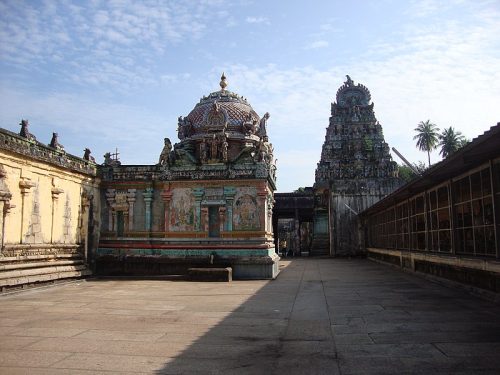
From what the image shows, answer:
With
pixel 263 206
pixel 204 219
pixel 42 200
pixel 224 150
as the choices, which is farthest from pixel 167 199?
pixel 42 200

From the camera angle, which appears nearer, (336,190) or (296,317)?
(296,317)

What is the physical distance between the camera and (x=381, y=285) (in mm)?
15906

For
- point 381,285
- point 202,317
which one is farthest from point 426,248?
point 202,317

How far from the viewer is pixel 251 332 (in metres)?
8.24

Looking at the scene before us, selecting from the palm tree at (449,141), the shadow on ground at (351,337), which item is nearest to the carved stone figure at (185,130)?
the shadow on ground at (351,337)

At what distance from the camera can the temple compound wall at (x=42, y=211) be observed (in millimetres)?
14477

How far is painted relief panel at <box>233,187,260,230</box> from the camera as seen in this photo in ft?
66.3

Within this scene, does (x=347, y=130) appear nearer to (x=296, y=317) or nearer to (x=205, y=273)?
(x=205, y=273)

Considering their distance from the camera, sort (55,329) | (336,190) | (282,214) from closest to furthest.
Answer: (55,329) < (336,190) < (282,214)

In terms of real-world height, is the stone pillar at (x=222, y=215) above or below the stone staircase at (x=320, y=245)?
above

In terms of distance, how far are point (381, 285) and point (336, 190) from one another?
83.2 feet

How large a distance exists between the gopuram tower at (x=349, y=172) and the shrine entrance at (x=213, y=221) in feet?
70.9

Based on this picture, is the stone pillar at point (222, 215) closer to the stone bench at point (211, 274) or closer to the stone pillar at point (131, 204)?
the stone bench at point (211, 274)

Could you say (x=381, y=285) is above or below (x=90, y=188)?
below
